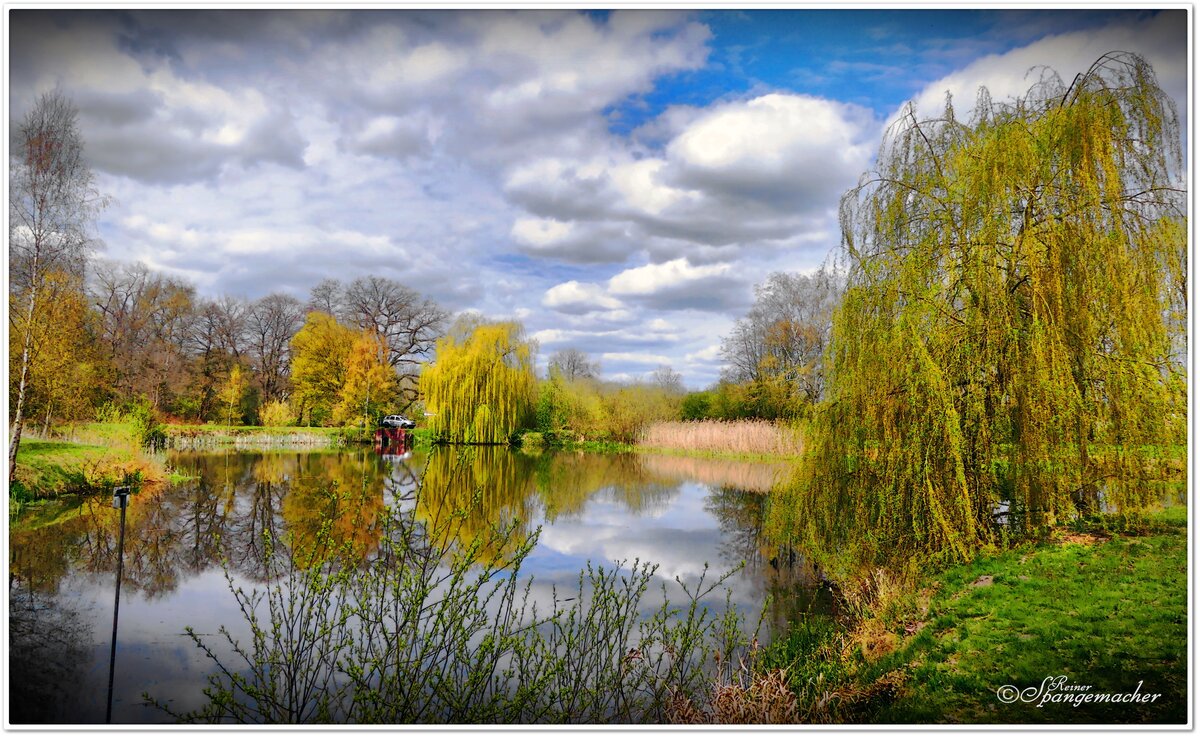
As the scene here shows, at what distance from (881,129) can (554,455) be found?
14.2 metres

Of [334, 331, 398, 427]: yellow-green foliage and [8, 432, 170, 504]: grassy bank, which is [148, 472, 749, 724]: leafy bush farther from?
[334, 331, 398, 427]: yellow-green foliage

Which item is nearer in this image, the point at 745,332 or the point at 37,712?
the point at 37,712

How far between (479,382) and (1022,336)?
53.4ft

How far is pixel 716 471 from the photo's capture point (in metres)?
14.8

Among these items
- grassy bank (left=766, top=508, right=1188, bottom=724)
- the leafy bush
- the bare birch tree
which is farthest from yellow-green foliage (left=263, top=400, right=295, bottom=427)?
grassy bank (left=766, top=508, right=1188, bottom=724)

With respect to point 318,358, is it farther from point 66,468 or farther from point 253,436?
point 66,468

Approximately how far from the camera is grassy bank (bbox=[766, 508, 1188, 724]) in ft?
10.3

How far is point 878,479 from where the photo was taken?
504 centimetres

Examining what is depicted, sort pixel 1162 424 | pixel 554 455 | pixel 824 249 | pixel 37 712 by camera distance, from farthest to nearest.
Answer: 1. pixel 554 455
2. pixel 824 249
3. pixel 1162 424
4. pixel 37 712

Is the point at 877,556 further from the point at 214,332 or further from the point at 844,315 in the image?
the point at 214,332

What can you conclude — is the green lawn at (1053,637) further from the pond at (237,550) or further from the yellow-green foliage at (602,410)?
the yellow-green foliage at (602,410)

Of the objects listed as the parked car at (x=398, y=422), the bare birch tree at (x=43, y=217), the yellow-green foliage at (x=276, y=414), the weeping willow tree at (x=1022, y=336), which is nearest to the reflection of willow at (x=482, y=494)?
the weeping willow tree at (x=1022, y=336)

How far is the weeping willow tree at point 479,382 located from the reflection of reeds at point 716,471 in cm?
450

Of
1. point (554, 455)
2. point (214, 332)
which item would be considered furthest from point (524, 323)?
point (214, 332)
